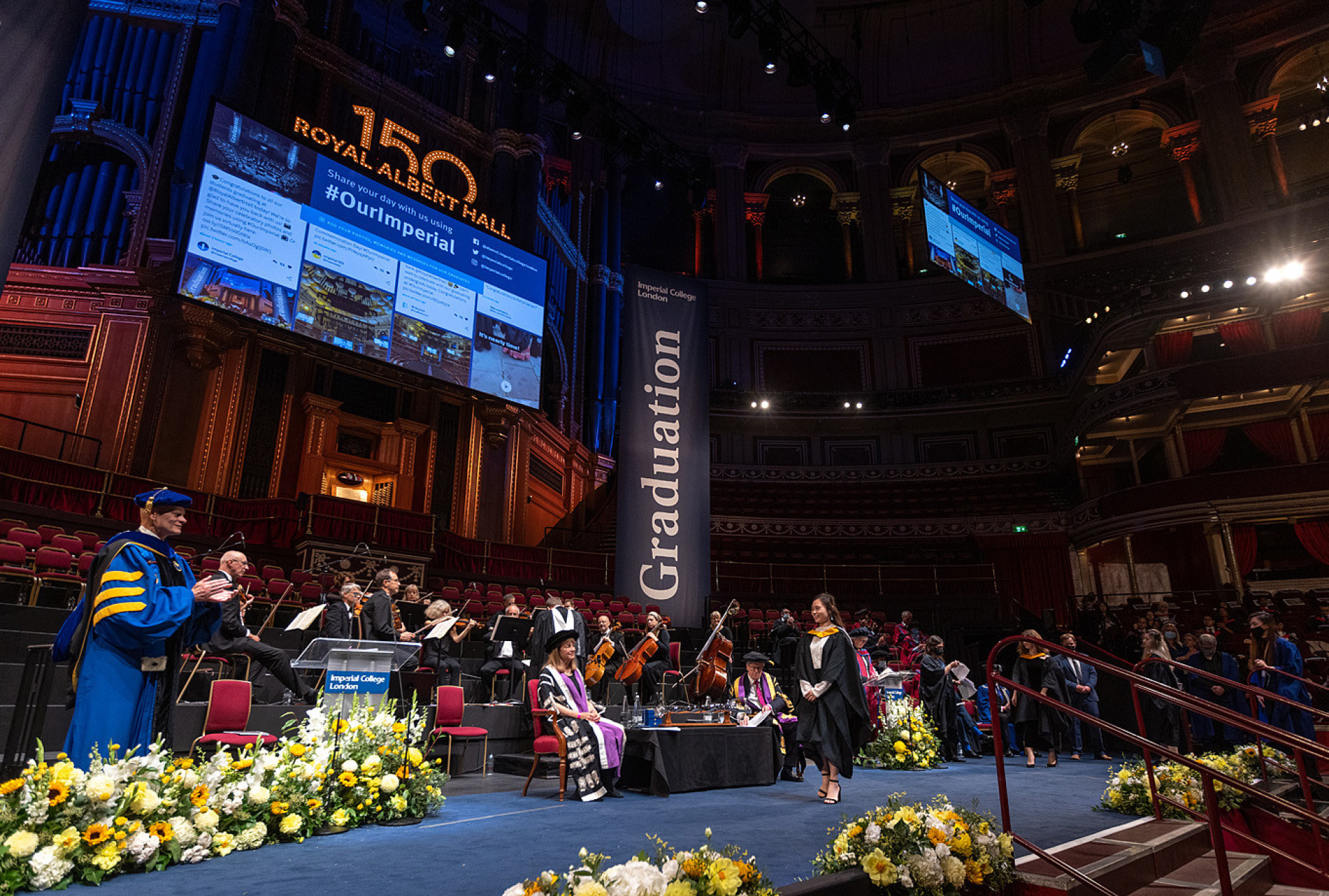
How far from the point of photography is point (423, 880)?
352 centimetres

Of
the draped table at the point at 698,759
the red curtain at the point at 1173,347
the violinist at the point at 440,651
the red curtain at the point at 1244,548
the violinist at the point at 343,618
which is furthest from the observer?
the red curtain at the point at 1173,347

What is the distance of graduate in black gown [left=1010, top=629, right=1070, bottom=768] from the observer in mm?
9711

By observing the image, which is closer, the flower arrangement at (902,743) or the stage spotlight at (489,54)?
the flower arrangement at (902,743)

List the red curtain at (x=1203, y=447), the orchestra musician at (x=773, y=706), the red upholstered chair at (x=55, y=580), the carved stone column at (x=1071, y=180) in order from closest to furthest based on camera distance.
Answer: the orchestra musician at (x=773, y=706)
the red upholstered chair at (x=55, y=580)
the red curtain at (x=1203, y=447)
the carved stone column at (x=1071, y=180)

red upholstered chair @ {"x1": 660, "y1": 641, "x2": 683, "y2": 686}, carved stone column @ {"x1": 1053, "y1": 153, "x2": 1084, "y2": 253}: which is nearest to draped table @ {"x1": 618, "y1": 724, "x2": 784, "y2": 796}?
red upholstered chair @ {"x1": 660, "y1": 641, "x2": 683, "y2": 686}

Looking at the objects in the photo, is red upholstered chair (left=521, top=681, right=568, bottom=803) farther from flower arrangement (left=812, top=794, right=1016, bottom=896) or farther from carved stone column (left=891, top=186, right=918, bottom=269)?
carved stone column (left=891, top=186, right=918, bottom=269)

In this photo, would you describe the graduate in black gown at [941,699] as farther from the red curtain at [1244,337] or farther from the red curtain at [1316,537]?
the red curtain at [1244,337]

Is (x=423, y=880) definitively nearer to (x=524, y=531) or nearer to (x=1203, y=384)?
(x=524, y=531)

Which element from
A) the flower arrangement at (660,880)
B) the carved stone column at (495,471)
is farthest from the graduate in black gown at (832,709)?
the carved stone column at (495,471)

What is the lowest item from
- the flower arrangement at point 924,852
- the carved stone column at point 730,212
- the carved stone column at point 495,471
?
the flower arrangement at point 924,852

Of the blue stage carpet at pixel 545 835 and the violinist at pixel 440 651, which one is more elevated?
the violinist at pixel 440 651

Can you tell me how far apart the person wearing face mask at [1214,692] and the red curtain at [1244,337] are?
12636 millimetres

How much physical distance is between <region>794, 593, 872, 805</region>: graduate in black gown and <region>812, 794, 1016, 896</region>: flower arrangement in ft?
8.55

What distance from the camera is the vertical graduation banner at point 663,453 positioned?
12258 millimetres
